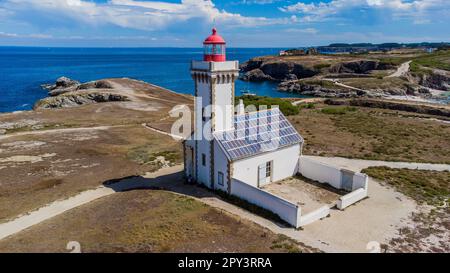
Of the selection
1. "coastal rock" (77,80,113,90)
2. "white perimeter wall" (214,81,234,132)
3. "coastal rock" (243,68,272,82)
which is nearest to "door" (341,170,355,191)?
"white perimeter wall" (214,81,234,132)

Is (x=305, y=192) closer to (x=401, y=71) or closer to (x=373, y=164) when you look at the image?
(x=373, y=164)

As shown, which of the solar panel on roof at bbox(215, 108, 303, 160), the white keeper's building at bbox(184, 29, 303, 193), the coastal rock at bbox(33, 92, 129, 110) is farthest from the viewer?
the coastal rock at bbox(33, 92, 129, 110)

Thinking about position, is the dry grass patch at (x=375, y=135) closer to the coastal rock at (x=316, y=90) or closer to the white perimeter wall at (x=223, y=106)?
the white perimeter wall at (x=223, y=106)

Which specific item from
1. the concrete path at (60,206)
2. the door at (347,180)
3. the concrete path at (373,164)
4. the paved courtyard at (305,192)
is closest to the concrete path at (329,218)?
the concrete path at (60,206)

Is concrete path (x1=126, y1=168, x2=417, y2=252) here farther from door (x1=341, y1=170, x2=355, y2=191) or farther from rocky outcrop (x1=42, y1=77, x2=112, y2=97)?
rocky outcrop (x1=42, y1=77, x2=112, y2=97)
